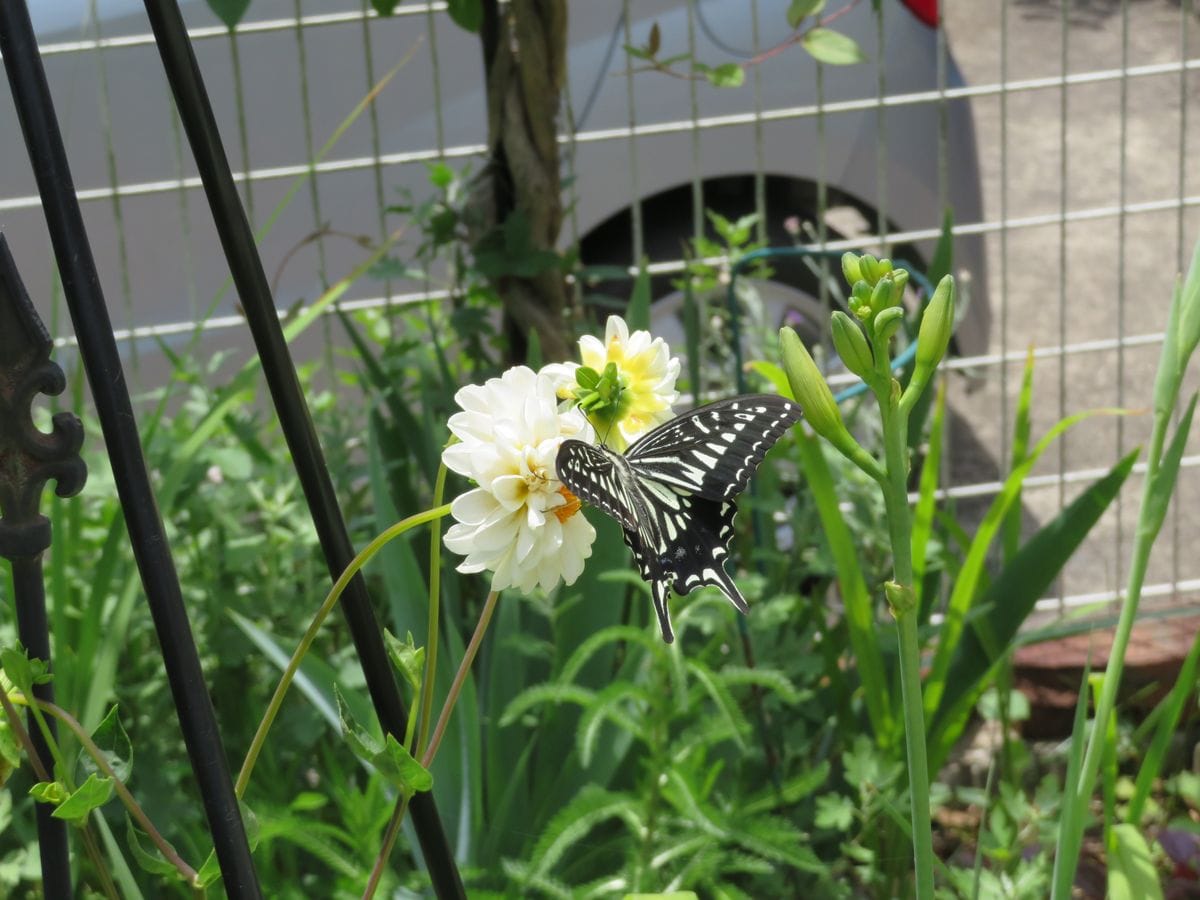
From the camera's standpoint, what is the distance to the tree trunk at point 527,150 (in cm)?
189

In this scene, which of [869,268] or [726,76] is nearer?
[869,268]

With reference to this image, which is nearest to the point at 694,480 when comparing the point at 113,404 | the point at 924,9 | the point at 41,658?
the point at 113,404

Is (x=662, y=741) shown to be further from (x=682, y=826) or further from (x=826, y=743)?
(x=826, y=743)

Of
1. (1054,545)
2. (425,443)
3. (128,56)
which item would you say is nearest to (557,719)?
(425,443)

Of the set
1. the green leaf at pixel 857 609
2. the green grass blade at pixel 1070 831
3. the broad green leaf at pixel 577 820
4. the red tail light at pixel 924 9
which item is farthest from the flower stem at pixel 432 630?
the red tail light at pixel 924 9

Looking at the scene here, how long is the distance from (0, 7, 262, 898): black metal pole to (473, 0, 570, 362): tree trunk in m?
1.27

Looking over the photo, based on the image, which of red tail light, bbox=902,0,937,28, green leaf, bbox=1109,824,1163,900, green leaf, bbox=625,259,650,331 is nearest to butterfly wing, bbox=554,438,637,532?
green leaf, bbox=1109,824,1163,900

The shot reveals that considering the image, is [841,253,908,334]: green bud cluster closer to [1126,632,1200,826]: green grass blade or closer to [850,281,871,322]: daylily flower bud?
[850,281,871,322]: daylily flower bud

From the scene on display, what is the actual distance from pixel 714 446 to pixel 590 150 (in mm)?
2173

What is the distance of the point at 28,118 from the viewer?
23.2 inches

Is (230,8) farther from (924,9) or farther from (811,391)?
(924,9)

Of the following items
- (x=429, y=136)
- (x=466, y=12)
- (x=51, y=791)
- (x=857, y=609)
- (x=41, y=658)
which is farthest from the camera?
(x=429, y=136)

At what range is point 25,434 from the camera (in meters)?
0.69

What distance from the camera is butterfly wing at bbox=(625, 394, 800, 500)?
1.98 ft
